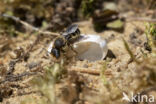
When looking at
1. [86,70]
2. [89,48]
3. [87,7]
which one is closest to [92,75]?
[86,70]

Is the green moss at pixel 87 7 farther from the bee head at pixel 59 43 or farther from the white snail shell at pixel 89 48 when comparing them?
the bee head at pixel 59 43

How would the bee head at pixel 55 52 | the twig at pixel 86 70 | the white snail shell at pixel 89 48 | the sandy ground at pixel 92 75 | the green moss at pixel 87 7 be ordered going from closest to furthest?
the sandy ground at pixel 92 75 < the twig at pixel 86 70 < the bee head at pixel 55 52 < the white snail shell at pixel 89 48 < the green moss at pixel 87 7

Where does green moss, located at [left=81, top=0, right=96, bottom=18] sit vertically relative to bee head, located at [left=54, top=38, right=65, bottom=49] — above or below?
above

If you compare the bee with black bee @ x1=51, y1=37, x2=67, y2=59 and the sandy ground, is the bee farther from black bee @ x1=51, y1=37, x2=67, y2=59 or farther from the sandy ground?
the sandy ground

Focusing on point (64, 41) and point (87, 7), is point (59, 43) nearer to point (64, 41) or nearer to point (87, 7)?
point (64, 41)

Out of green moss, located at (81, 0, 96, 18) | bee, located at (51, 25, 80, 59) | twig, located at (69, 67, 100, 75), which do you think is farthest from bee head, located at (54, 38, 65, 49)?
green moss, located at (81, 0, 96, 18)

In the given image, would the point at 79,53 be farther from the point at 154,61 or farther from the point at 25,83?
the point at 154,61

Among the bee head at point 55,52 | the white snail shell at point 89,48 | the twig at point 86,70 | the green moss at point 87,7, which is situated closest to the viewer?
the twig at point 86,70

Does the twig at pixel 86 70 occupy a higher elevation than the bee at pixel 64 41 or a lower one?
lower

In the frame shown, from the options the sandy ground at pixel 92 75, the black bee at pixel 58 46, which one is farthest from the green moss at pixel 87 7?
the black bee at pixel 58 46
